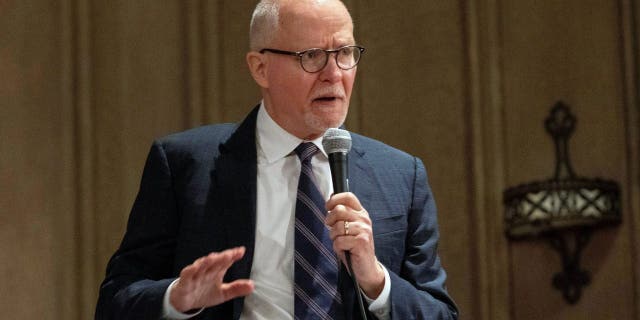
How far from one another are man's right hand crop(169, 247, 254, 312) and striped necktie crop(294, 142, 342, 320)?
0.70ft

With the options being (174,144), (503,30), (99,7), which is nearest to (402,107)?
(503,30)

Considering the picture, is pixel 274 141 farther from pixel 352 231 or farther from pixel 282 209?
pixel 352 231

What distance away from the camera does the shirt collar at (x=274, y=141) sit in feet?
8.29

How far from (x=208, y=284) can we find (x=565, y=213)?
1622mm

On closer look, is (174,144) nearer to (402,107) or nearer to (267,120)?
(267,120)

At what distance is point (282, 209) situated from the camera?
245cm

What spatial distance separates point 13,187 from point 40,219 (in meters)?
0.11

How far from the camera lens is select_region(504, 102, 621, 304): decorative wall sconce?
3.48 meters

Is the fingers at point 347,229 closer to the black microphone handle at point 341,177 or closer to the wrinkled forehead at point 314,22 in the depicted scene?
the black microphone handle at point 341,177

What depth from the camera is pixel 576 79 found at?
3609 millimetres

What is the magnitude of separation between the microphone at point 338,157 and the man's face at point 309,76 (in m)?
0.23

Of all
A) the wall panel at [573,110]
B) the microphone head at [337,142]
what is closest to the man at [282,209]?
the microphone head at [337,142]

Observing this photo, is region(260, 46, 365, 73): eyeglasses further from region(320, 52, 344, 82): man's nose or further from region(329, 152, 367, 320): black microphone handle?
region(329, 152, 367, 320): black microphone handle

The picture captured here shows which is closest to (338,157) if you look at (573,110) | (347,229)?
(347,229)
